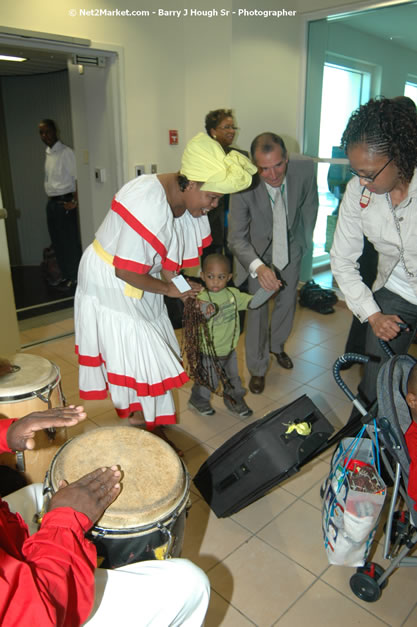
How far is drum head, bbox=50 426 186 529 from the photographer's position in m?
1.34

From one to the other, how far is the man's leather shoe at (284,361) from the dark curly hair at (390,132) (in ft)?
6.98

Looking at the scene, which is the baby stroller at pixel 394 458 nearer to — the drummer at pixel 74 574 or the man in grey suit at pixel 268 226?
the drummer at pixel 74 574

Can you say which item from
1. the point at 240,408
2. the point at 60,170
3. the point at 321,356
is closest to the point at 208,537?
the point at 240,408

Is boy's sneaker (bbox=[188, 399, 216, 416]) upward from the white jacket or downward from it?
downward

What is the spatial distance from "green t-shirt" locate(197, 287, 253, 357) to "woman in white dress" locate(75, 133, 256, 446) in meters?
0.46

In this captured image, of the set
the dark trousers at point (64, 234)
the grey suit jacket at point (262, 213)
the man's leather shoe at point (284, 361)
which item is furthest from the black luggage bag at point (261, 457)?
the dark trousers at point (64, 234)

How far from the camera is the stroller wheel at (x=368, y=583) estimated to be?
1846mm

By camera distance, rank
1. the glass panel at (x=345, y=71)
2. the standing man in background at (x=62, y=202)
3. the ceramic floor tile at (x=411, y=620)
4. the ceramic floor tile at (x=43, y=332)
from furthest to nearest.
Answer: the standing man in background at (x=62, y=202) → the glass panel at (x=345, y=71) → the ceramic floor tile at (x=43, y=332) → the ceramic floor tile at (x=411, y=620)

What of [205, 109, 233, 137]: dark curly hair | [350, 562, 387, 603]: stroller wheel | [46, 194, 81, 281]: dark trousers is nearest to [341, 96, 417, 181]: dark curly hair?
[350, 562, 387, 603]: stroller wheel

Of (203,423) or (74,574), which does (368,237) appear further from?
(74,574)

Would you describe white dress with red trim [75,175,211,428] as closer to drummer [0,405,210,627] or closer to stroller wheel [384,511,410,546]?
drummer [0,405,210,627]

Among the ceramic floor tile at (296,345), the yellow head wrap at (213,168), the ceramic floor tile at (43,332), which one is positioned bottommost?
the ceramic floor tile at (296,345)

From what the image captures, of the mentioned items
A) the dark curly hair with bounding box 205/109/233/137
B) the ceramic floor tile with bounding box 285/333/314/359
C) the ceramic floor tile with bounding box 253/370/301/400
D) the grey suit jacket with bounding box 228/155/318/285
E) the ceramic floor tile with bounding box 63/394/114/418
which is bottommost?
the ceramic floor tile with bounding box 253/370/301/400

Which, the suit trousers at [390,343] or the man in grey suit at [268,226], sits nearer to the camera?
the suit trousers at [390,343]
